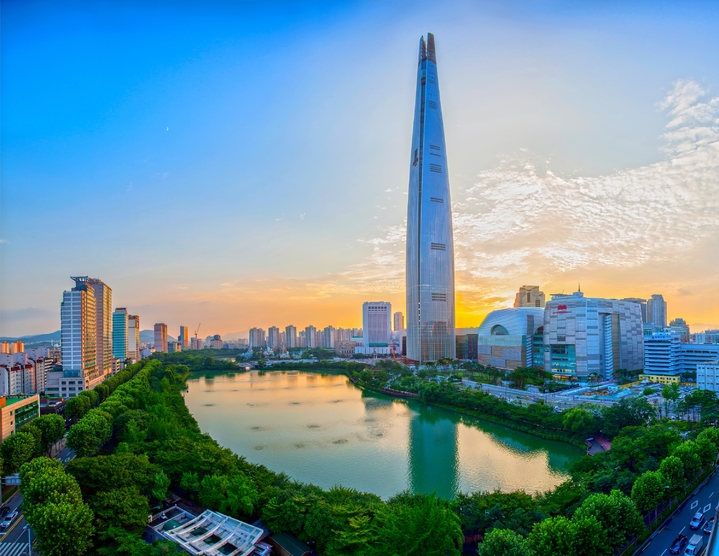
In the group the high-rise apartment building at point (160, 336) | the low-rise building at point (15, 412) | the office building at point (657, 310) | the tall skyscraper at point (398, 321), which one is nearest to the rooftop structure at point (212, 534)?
the low-rise building at point (15, 412)

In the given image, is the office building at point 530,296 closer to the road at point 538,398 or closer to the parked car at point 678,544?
the road at point 538,398

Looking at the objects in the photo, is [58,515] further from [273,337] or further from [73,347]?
[273,337]

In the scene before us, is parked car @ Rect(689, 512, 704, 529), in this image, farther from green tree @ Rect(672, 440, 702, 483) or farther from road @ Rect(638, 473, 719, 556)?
green tree @ Rect(672, 440, 702, 483)

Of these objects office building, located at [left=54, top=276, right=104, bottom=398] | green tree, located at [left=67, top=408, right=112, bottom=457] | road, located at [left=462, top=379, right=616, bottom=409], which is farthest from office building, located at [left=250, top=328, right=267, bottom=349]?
green tree, located at [left=67, top=408, right=112, bottom=457]

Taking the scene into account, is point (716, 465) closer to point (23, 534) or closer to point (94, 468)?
point (94, 468)

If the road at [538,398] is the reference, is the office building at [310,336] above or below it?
below

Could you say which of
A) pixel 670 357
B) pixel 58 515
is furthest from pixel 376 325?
pixel 58 515
